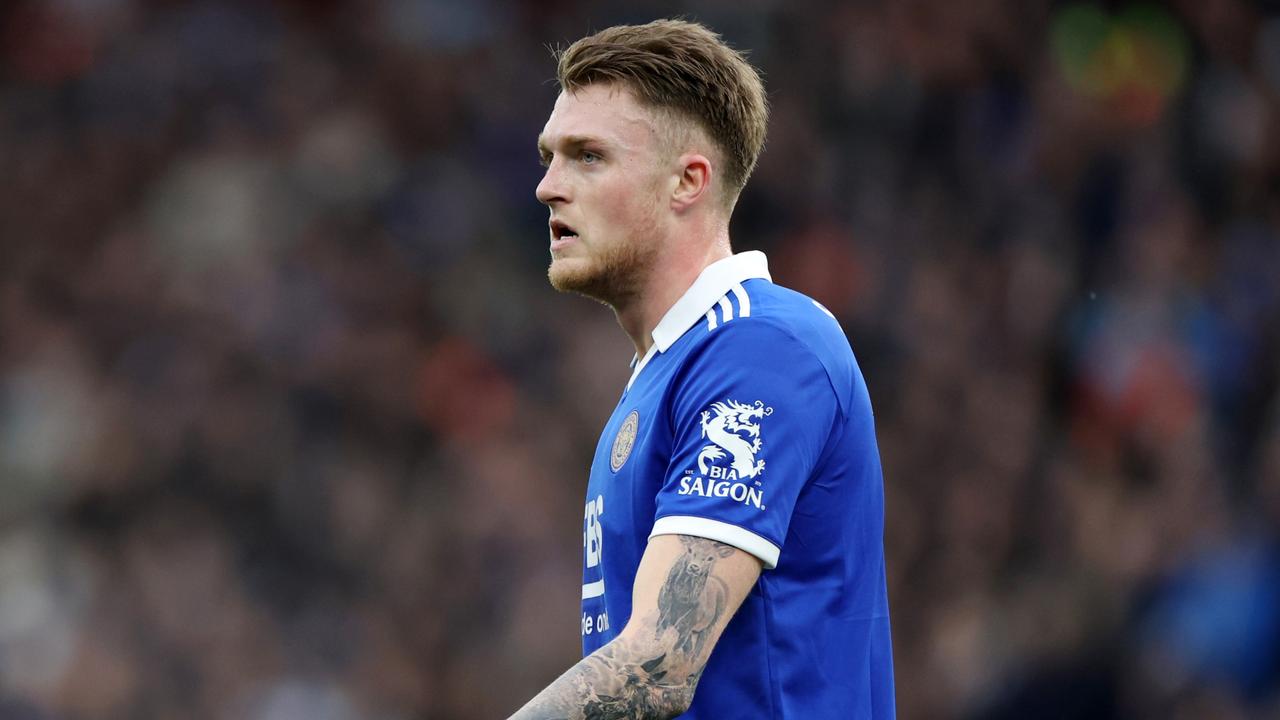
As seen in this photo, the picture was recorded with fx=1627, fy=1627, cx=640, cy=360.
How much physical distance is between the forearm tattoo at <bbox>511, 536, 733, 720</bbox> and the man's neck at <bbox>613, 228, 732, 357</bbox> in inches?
26.2

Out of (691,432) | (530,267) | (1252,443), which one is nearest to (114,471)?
(530,267)

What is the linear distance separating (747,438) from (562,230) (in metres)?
0.69

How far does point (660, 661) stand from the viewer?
261 cm

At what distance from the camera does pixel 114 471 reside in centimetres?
949

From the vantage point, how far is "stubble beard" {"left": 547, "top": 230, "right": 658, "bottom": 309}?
3172 millimetres

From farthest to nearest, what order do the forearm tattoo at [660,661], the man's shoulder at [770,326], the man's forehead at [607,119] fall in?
1. the man's forehead at [607,119]
2. the man's shoulder at [770,326]
3. the forearm tattoo at [660,661]

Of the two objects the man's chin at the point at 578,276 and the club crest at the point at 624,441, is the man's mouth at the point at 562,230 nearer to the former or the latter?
the man's chin at the point at 578,276

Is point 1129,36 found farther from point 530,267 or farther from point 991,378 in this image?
point 530,267

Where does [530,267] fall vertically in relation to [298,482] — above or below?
above

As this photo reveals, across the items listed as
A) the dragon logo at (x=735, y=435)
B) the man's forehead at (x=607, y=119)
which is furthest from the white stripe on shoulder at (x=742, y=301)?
the man's forehead at (x=607, y=119)

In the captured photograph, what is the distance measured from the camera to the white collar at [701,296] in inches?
122

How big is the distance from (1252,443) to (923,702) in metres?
2.19

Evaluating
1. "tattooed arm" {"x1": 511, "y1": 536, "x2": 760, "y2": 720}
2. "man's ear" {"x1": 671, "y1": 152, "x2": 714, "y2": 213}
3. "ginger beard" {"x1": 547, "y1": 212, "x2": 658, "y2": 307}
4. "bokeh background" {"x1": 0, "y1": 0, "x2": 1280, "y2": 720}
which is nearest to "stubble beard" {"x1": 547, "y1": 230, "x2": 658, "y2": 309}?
"ginger beard" {"x1": 547, "y1": 212, "x2": 658, "y2": 307}

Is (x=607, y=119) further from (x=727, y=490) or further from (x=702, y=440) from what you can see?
(x=727, y=490)
